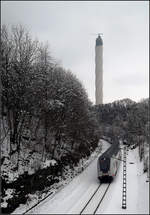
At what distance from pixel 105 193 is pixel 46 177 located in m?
6.05

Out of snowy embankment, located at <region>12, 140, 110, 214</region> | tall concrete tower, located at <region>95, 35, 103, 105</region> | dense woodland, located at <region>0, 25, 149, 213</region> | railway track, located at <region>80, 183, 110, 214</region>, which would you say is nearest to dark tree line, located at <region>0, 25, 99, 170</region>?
dense woodland, located at <region>0, 25, 149, 213</region>

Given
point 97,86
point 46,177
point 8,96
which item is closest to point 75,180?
point 46,177

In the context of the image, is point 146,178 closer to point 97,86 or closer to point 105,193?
point 105,193

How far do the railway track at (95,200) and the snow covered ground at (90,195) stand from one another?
304mm

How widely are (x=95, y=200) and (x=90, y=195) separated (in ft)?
4.25

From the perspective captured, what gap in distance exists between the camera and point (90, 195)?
63.5 ft

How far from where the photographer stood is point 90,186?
2230 centimetres

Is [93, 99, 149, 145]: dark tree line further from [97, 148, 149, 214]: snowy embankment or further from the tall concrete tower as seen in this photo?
the tall concrete tower

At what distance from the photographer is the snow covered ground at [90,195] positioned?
15.8m

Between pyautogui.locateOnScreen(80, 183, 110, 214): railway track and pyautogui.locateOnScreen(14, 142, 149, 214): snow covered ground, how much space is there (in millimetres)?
304

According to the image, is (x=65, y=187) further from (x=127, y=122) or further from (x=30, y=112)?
(x=127, y=122)

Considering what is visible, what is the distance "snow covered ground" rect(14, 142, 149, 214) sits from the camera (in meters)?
15.8

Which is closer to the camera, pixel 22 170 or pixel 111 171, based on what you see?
pixel 22 170

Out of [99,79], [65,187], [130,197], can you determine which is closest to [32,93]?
[65,187]
